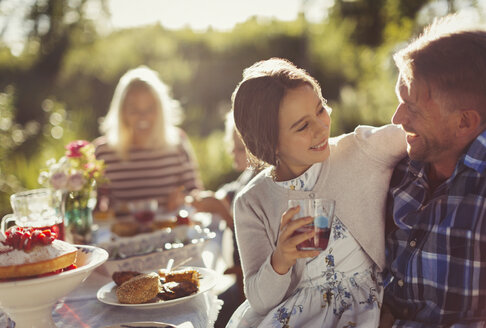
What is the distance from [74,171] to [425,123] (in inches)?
73.5

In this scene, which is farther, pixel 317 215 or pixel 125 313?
pixel 125 313

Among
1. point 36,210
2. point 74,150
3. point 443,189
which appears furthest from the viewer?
point 74,150

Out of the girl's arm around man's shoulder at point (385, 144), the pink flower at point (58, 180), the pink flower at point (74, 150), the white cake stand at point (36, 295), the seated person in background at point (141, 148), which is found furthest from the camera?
the seated person in background at point (141, 148)

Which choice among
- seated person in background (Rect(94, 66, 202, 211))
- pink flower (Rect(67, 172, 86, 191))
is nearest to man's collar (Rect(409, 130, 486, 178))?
pink flower (Rect(67, 172, 86, 191))

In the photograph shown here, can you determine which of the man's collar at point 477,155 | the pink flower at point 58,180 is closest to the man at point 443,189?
the man's collar at point 477,155

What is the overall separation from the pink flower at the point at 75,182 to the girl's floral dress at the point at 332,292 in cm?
122

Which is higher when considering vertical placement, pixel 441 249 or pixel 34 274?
pixel 34 274

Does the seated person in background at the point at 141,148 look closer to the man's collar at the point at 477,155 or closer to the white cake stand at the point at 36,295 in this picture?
the white cake stand at the point at 36,295

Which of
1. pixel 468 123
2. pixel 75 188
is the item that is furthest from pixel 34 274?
pixel 468 123

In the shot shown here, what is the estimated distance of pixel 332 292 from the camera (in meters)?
1.99

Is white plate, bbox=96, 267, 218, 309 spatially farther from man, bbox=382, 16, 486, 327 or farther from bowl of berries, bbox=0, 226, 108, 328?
man, bbox=382, 16, 486, 327

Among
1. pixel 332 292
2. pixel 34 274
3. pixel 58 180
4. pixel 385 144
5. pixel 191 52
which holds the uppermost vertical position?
pixel 191 52

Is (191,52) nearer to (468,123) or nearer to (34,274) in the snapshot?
(468,123)

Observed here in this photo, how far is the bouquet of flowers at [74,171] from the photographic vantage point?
2756mm
